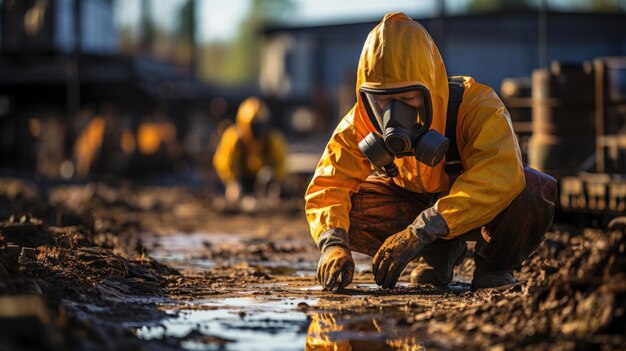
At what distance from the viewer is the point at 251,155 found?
54.3 feet

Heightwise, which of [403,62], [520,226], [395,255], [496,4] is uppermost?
[496,4]

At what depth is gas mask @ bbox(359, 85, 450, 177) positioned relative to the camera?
5652 millimetres

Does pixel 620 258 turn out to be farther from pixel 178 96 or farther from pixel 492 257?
pixel 178 96

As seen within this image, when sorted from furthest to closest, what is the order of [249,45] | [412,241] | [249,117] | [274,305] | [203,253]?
[249,45]
[249,117]
[203,253]
[412,241]
[274,305]

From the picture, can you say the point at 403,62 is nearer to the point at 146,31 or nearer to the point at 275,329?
the point at 275,329

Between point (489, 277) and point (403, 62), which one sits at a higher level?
point (403, 62)

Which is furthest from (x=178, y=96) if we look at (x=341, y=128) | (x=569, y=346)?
(x=569, y=346)

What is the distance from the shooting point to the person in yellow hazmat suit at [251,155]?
1641 cm

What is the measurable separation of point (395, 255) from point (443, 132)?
733mm

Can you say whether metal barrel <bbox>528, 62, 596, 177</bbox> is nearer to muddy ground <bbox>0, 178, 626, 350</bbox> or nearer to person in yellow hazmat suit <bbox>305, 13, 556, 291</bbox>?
muddy ground <bbox>0, 178, 626, 350</bbox>

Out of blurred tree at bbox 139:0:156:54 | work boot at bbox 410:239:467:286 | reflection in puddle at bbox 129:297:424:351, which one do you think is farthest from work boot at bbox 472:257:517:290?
blurred tree at bbox 139:0:156:54

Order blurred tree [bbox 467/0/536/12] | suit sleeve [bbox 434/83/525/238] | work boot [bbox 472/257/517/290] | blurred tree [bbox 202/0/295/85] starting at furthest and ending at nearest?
blurred tree [bbox 202/0/295/85]
blurred tree [bbox 467/0/536/12]
work boot [bbox 472/257/517/290]
suit sleeve [bbox 434/83/525/238]

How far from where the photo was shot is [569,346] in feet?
13.2

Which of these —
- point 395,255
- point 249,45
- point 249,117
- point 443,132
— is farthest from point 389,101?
point 249,45
